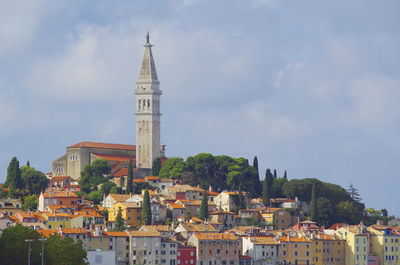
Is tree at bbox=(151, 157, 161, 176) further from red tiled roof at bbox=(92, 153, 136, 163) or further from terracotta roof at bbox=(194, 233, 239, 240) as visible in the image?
terracotta roof at bbox=(194, 233, 239, 240)

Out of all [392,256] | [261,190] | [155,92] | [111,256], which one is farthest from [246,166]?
[111,256]

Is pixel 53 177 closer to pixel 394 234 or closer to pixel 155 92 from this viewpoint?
pixel 155 92

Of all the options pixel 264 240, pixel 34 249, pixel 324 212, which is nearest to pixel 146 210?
pixel 264 240

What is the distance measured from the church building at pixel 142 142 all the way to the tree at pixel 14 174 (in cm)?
1224

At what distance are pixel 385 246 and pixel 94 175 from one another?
34.7 meters

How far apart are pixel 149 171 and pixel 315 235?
27.3 meters

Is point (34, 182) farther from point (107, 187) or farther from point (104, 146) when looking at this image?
point (104, 146)

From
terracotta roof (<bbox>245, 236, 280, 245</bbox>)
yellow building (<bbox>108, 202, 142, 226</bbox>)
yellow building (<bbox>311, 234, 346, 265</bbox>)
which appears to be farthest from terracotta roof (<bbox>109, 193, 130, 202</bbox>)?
yellow building (<bbox>311, 234, 346, 265</bbox>)

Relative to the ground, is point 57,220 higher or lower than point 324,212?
lower

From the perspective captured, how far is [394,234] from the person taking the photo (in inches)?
5079

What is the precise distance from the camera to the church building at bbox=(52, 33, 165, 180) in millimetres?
148875

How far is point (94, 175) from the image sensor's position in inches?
5699

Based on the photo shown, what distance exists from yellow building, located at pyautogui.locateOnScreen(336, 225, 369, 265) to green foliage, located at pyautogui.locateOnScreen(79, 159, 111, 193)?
98.0 feet

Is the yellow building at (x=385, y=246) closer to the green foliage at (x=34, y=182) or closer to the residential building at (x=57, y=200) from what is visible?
the residential building at (x=57, y=200)
